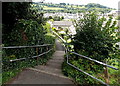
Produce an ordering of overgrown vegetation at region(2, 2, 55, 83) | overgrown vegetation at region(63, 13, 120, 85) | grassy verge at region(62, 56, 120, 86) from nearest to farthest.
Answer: grassy verge at region(62, 56, 120, 86) < overgrown vegetation at region(2, 2, 55, 83) < overgrown vegetation at region(63, 13, 120, 85)

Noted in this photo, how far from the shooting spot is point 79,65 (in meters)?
4.51

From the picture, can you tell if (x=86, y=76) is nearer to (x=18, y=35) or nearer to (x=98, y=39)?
(x=98, y=39)

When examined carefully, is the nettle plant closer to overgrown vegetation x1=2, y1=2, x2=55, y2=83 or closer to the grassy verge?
the grassy verge

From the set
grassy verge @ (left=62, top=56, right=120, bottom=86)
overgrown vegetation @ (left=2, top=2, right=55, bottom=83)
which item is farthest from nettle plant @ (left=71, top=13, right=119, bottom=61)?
overgrown vegetation @ (left=2, top=2, right=55, bottom=83)

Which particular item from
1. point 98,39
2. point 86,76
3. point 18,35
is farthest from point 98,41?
point 18,35

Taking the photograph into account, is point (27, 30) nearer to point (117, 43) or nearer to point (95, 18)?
point (95, 18)

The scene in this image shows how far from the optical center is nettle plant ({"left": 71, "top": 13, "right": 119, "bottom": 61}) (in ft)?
16.0

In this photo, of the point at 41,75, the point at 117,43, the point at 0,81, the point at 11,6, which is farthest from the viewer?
the point at 117,43

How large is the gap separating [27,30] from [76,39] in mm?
1801

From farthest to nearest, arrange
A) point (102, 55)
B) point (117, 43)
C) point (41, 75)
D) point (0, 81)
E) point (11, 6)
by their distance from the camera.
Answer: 1. point (117, 43)
2. point (102, 55)
3. point (11, 6)
4. point (41, 75)
5. point (0, 81)

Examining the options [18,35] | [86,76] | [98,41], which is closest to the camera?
[86,76]

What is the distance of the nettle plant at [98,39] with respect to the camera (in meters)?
4.86

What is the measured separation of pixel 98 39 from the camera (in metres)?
4.90

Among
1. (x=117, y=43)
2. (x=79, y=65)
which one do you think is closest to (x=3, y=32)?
(x=79, y=65)
